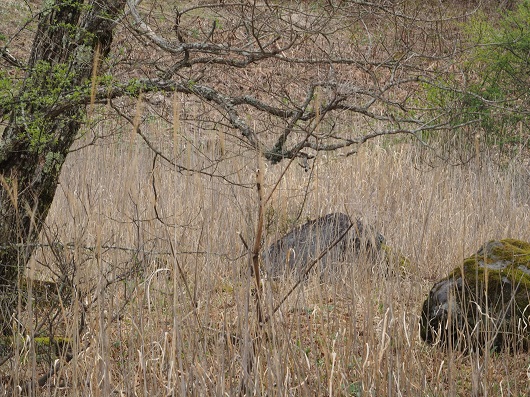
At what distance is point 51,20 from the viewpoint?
3.49m

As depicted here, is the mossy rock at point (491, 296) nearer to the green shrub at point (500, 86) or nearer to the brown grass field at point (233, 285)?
the brown grass field at point (233, 285)

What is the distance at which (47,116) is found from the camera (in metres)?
3.24

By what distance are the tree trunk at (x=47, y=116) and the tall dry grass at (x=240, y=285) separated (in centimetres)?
25

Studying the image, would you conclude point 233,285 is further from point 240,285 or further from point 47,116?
point 47,116

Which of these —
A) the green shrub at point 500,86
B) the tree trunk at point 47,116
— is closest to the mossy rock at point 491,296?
the tree trunk at point 47,116

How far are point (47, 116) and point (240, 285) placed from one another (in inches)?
43.0

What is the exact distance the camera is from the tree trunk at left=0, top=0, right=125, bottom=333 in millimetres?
3330

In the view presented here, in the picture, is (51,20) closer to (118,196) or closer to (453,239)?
(118,196)

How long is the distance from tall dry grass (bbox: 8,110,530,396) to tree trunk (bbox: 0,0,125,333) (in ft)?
0.80

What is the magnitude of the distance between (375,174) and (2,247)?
4.40 metres

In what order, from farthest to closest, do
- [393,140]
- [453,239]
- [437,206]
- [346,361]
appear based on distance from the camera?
[393,140], [437,206], [453,239], [346,361]

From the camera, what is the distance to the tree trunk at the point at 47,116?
3330 millimetres

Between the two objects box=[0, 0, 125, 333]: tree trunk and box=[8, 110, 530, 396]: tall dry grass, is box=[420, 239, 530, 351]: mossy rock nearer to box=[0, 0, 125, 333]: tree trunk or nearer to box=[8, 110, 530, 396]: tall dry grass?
box=[8, 110, 530, 396]: tall dry grass

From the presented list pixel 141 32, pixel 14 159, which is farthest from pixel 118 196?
pixel 141 32
